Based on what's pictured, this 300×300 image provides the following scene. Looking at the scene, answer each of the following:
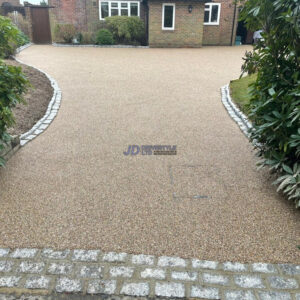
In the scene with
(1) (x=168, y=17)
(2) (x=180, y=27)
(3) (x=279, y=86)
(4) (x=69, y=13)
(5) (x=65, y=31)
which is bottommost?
(3) (x=279, y=86)

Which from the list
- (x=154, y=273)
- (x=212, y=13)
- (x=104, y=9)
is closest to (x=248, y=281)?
(x=154, y=273)

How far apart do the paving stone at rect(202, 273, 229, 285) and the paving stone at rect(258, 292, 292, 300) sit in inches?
10.7

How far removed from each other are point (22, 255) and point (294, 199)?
299cm

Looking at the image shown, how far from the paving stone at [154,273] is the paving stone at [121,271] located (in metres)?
0.11

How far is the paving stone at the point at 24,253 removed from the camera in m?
2.59

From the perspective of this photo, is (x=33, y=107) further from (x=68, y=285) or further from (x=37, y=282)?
(x=68, y=285)

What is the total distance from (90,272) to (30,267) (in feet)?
1.73

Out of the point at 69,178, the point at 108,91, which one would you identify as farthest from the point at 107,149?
the point at 108,91

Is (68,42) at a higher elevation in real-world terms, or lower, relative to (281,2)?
lower

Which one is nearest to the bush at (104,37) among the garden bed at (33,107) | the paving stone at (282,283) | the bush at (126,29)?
the bush at (126,29)

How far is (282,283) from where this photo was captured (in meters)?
2.35

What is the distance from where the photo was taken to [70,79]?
9.53 m

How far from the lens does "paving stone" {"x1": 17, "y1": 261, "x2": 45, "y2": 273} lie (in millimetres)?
2446

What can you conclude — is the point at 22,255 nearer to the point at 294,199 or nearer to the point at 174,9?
the point at 294,199
